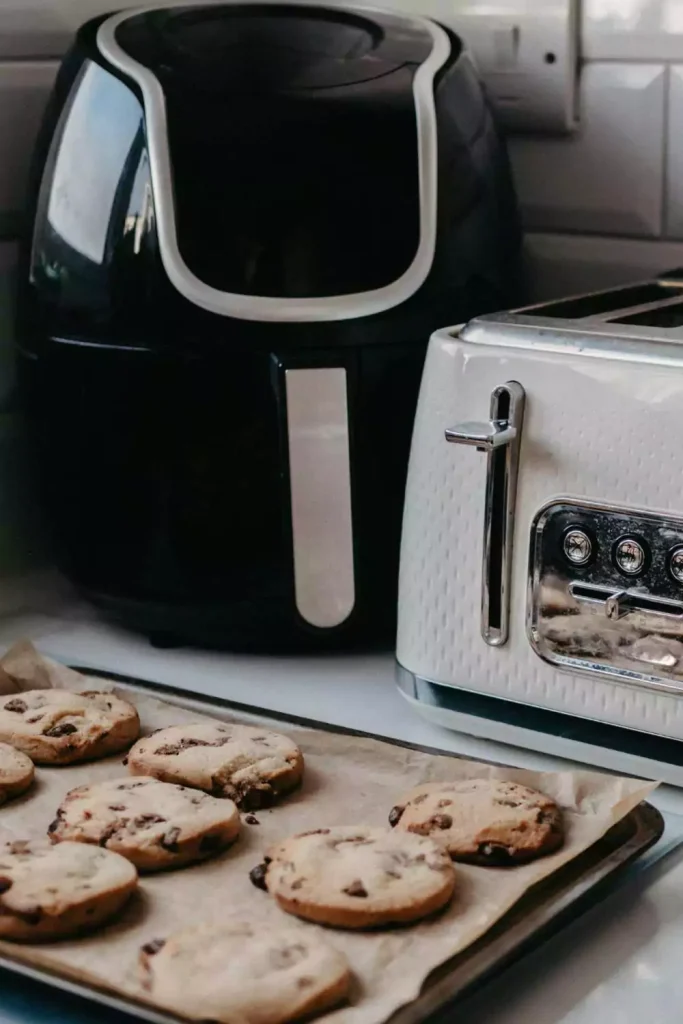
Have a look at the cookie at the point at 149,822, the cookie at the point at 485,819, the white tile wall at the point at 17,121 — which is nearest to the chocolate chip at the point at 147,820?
the cookie at the point at 149,822

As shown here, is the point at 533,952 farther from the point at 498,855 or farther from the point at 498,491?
the point at 498,491

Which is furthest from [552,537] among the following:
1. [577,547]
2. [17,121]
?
[17,121]

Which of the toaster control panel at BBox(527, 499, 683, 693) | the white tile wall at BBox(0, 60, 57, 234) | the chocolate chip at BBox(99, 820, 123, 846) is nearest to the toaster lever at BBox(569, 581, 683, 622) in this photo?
the toaster control panel at BBox(527, 499, 683, 693)

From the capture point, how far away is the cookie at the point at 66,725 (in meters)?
0.72

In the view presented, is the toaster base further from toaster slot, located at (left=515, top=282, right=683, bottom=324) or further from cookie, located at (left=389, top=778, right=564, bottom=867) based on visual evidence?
toaster slot, located at (left=515, top=282, right=683, bottom=324)

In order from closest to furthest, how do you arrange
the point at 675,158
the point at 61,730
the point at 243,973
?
the point at 243,973 < the point at 61,730 < the point at 675,158

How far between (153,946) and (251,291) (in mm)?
375

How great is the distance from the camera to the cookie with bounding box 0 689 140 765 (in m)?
0.72

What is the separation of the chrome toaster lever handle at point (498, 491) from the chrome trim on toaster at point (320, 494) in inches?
5.1

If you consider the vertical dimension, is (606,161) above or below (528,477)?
above

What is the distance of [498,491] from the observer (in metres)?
0.69

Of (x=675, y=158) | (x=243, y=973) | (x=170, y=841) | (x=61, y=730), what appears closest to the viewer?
(x=243, y=973)

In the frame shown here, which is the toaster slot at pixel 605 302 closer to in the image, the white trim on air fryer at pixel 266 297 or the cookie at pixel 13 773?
the white trim on air fryer at pixel 266 297

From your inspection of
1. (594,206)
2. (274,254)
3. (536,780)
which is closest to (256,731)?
(536,780)
